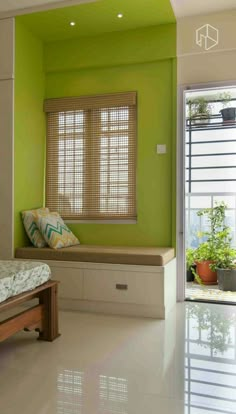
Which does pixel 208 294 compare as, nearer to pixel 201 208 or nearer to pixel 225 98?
pixel 201 208

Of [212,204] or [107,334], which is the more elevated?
[212,204]

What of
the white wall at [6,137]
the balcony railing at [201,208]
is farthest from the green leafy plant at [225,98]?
the white wall at [6,137]

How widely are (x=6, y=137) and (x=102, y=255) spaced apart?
1655 mm

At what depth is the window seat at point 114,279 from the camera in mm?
3203

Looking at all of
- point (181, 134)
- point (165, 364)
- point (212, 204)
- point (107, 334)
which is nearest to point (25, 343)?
point (107, 334)

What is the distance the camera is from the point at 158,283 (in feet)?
10.4

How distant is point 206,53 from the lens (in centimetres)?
370

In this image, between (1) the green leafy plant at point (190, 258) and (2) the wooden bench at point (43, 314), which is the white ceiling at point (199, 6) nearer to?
(2) the wooden bench at point (43, 314)

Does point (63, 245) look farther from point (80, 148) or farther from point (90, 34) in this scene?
point (90, 34)

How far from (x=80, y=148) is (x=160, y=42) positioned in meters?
1.48

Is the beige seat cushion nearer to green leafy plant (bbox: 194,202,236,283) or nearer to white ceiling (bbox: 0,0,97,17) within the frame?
green leafy plant (bbox: 194,202,236,283)

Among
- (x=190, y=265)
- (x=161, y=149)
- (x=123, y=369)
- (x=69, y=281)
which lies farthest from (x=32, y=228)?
(x=190, y=265)

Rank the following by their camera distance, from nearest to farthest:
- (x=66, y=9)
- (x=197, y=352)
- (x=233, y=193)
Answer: (x=197, y=352), (x=66, y=9), (x=233, y=193)

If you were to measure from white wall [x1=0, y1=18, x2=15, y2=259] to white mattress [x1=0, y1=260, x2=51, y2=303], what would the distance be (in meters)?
1.20
